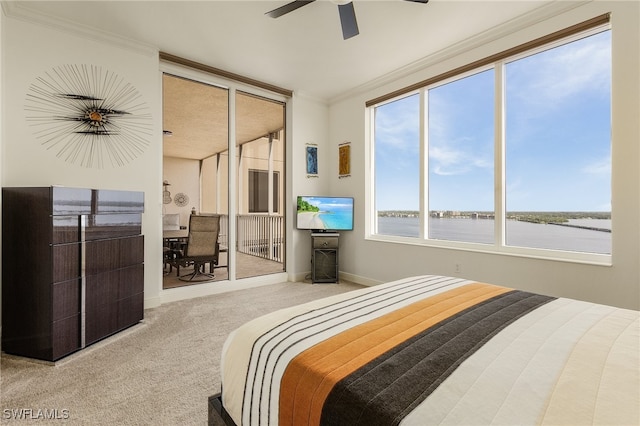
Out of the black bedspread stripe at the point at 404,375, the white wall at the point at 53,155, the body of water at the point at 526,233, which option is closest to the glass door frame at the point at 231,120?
the white wall at the point at 53,155

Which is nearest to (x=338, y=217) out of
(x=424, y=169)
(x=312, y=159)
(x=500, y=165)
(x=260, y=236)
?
(x=312, y=159)

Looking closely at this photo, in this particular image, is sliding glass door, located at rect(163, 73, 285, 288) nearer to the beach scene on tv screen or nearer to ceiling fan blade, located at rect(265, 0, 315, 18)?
the beach scene on tv screen

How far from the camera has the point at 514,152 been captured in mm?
3135

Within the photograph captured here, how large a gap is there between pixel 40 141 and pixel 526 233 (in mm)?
4794

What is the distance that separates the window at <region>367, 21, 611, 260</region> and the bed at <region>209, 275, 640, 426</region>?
1.79 meters

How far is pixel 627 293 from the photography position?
2334 mm

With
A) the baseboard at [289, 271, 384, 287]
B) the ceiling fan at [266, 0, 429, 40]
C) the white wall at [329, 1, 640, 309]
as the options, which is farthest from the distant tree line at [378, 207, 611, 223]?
the ceiling fan at [266, 0, 429, 40]

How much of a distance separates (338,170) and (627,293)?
11.8ft

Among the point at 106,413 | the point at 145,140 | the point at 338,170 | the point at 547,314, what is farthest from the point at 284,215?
the point at 547,314

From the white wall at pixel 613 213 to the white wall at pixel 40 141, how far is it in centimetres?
300

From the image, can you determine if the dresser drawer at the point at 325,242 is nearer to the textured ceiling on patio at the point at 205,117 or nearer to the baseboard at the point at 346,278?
A: the baseboard at the point at 346,278

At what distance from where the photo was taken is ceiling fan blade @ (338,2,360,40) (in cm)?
250

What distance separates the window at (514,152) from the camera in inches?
105

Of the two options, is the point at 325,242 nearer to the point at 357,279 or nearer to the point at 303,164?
the point at 357,279
